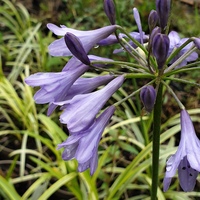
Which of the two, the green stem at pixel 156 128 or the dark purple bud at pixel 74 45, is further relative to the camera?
the green stem at pixel 156 128

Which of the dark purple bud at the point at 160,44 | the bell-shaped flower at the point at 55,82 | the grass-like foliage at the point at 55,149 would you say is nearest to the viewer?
the dark purple bud at the point at 160,44

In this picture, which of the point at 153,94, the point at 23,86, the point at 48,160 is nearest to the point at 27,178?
the point at 48,160

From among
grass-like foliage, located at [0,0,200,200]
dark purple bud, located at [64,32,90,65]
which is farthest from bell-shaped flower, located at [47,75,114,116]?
grass-like foliage, located at [0,0,200,200]

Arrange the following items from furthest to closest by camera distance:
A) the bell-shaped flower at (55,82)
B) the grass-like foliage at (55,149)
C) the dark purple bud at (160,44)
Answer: the grass-like foliage at (55,149) → the bell-shaped flower at (55,82) → the dark purple bud at (160,44)

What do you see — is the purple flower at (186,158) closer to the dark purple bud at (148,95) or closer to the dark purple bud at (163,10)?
the dark purple bud at (148,95)

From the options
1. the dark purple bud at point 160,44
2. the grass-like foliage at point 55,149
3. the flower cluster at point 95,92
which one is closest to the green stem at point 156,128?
the flower cluster at point 95,92

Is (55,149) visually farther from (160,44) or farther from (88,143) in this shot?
(160,44)

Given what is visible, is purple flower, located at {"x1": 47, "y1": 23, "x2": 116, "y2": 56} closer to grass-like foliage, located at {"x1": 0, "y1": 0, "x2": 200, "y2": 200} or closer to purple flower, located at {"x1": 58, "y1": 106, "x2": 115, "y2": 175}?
purple flower, located at {"x1": 58, "y1": 106, "x2": 115, "y2": 175}
